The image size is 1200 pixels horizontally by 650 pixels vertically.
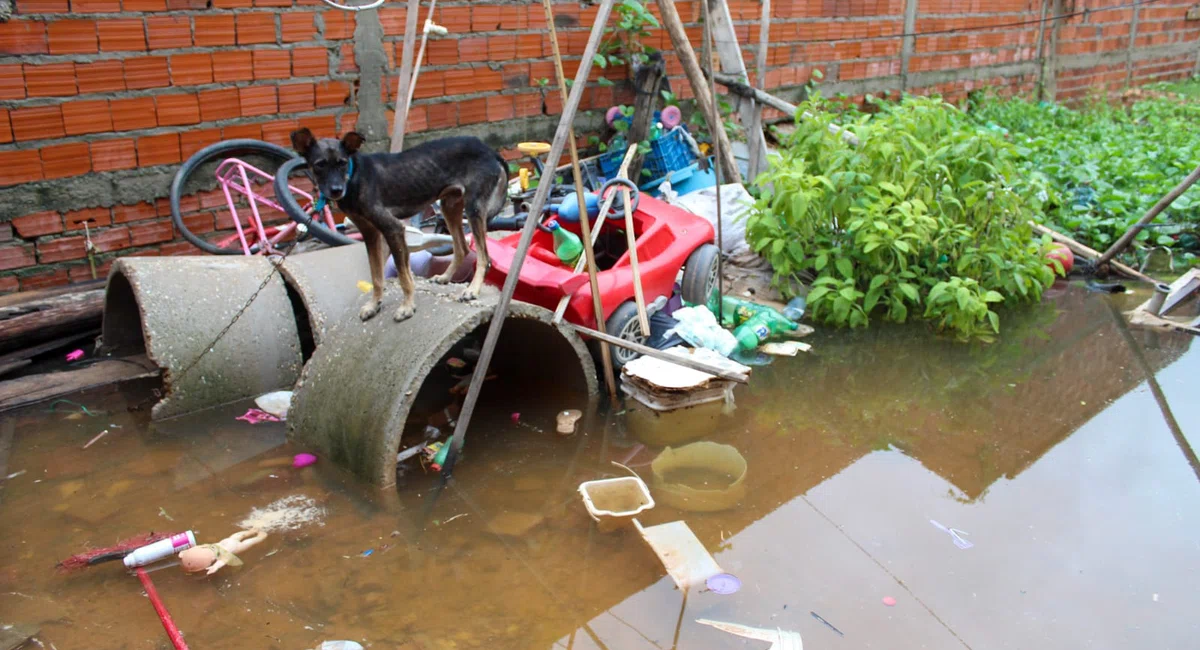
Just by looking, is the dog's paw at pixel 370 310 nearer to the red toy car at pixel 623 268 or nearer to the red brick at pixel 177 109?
the red toy car at pixel 623 268

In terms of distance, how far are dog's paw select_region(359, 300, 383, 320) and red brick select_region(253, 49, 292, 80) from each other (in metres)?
2.13

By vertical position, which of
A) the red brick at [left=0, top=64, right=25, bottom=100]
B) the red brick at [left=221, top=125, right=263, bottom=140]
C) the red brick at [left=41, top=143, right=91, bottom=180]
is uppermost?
the red brick at [left=0, top=64, right=25, bottom=100]

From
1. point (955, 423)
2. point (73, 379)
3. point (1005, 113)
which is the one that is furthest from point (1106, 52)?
point (73, 379)

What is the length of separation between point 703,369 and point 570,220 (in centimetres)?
112

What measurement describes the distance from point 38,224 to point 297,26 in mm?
1765

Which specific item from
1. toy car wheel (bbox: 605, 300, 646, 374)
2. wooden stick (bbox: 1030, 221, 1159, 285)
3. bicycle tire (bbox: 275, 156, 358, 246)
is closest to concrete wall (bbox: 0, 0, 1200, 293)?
bicycle tire (bbox: 275, 156, 358, 246)

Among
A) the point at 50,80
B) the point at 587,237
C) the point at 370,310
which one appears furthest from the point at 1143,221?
the point at 50,80

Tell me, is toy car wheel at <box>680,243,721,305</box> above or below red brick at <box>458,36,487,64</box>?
below

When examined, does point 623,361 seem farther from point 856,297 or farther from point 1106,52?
point 1106,52

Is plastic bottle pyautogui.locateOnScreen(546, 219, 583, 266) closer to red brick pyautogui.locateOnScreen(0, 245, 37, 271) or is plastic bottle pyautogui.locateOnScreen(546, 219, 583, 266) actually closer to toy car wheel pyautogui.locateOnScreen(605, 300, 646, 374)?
toy car wheel pyautogui.locateOnScreen(605, 300, 646, 374)

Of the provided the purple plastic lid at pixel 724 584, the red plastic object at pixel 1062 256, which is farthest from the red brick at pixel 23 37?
the red plastic object at pixel 1062 256

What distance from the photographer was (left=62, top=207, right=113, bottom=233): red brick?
4.52 metres

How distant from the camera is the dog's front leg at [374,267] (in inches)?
132

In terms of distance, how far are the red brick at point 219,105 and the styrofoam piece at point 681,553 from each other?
11.4ft
